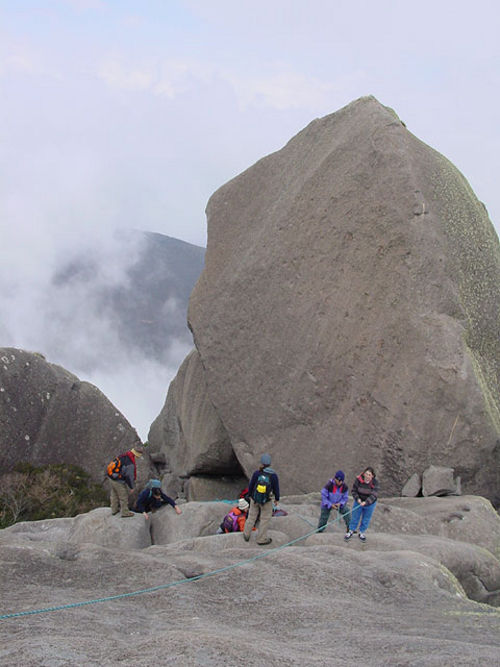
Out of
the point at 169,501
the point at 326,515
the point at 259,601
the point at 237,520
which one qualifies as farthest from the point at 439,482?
the point at 259,601

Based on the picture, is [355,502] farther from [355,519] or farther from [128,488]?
[128,488]

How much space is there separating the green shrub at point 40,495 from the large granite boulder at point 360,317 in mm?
6468

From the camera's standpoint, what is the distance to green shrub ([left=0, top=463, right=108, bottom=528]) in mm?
17250

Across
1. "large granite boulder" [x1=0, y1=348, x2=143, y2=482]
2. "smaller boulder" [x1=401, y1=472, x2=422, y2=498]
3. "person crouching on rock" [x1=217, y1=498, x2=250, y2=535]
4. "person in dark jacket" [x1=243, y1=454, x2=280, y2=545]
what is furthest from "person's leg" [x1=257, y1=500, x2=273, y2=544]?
"large granite boulder" [x1=0, y1=348, x2=143, y2=482]

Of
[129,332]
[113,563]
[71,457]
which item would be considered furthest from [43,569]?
[129,332]

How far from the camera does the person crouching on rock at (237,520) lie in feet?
30.1

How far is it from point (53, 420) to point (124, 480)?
9662mm

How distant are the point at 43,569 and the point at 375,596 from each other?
3167mm

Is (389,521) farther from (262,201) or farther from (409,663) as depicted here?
(262,201)

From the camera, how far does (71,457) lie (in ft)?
61.9

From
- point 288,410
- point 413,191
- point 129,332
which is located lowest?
point 288,410

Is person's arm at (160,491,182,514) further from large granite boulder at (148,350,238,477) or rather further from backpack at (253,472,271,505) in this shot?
large granite boulder at (148,350,238,477)

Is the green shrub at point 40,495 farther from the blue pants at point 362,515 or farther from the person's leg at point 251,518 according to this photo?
the blue pants at point 362,515

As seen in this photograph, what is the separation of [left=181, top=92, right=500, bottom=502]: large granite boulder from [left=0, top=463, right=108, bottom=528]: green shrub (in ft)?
21.2
